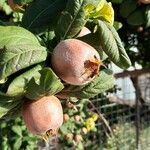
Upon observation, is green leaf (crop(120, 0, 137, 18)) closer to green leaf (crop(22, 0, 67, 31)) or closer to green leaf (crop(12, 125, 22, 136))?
green leaf (crop(22, 0, 67, 31))

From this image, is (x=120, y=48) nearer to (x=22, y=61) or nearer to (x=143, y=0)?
(x=22, y=61)

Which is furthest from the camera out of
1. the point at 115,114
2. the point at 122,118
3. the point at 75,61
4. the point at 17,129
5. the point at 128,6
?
the point at 122,118

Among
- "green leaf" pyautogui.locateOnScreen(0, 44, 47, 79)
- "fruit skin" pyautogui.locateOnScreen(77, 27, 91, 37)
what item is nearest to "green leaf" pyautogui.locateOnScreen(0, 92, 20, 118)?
"green leaf" pyautogui.locateOnScreen(0, 44, 47, 79)

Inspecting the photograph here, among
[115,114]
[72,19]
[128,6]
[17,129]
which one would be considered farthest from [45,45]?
[115,114]

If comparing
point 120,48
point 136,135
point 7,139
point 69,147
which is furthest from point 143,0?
point 136,135

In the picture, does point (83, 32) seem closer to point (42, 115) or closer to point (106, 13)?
point (106, 13)

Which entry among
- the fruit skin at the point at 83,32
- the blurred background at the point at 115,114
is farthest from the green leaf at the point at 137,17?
the fruit skin at the point at 83,32

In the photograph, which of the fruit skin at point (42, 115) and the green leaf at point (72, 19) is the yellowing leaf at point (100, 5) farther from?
the fruit skin at point (42, 115)
